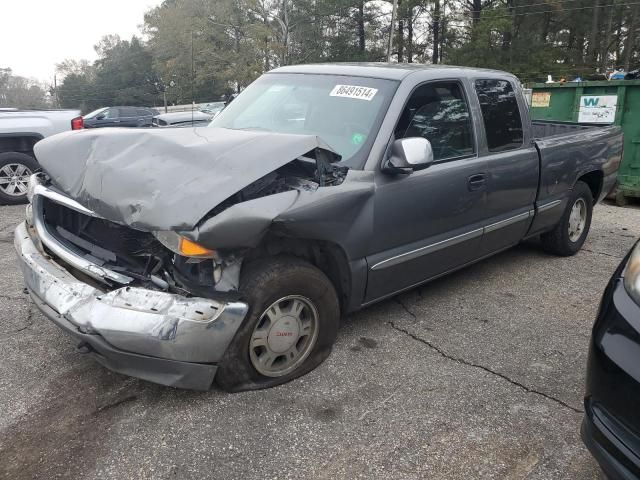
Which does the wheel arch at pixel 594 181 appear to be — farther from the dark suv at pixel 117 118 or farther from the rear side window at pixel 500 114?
the dark suv at pixel 117 118

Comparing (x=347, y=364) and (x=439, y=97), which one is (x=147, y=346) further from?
(x=439, y=97)

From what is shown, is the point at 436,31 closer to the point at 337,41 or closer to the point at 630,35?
the point at 337,41

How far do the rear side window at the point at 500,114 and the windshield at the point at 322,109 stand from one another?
0.99 m

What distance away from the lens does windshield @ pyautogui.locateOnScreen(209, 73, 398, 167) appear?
3.21 meters

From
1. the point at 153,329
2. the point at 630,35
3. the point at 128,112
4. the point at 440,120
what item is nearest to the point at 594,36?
the point at 630,35

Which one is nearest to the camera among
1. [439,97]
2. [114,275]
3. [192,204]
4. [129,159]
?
[192,204]

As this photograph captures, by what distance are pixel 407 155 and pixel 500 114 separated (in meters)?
1.56

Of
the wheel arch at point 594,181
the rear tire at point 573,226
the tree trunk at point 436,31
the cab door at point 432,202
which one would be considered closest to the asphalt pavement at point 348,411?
the cab door at point 432,202

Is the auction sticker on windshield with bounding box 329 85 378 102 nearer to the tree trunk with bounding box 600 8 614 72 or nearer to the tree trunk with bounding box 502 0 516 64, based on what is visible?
the tree trunk with bounding box 502 0 516 64

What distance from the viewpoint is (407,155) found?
2963mm

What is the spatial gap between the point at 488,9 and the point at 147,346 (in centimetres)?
3624

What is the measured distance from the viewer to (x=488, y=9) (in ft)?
109

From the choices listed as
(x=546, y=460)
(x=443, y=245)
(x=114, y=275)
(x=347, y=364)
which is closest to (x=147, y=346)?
(x=114, y=275)

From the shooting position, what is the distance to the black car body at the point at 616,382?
1.71 metres
